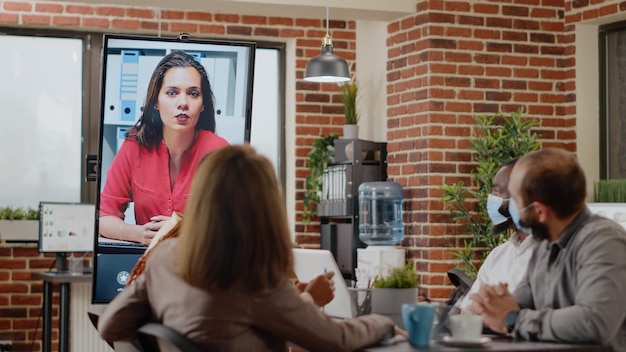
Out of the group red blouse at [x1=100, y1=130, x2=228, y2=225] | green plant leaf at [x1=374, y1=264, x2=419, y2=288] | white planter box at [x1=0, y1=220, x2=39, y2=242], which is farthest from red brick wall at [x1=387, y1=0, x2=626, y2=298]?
green plant leaf at [x1=374, y1=264, x2=419, y2=288]

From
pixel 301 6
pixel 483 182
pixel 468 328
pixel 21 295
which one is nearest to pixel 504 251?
pixel 468 328

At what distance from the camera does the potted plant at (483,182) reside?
6246 millimetres

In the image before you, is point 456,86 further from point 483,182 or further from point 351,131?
point 351,131

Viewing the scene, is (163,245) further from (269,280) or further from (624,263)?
(624,263)

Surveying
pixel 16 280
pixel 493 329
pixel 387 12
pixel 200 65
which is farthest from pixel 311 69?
pixel 493 329

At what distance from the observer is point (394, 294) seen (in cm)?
291

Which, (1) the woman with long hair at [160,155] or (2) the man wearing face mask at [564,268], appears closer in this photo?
(2) the man wearing face mask at [564,268]

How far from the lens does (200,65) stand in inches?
165

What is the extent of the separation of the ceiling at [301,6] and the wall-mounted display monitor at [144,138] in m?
2.13

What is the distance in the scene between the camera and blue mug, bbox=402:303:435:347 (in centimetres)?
255

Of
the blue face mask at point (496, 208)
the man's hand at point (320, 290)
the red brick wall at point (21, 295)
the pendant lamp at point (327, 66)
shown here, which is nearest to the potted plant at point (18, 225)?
the red brick wall at point (21, 295)

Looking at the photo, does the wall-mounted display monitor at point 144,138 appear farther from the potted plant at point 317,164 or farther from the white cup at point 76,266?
the potted plant at point 317,164

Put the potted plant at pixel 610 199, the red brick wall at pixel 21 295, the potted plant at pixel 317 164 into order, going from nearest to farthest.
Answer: the potted plant at pixel 610 199, the red brick wall at pixel 21 295, the potted plant at pixel 317 164

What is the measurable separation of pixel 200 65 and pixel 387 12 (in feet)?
8.60
